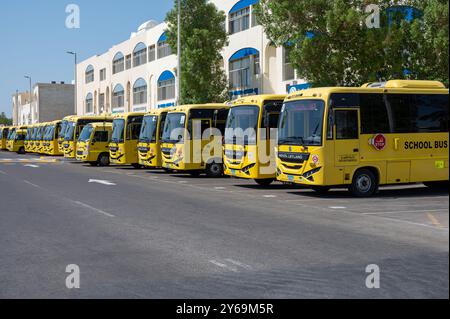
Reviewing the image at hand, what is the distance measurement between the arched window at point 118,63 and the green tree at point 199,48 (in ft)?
118

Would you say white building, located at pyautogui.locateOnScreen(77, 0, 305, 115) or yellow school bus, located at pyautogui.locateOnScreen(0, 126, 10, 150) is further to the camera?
yellow school bus, located at pyautogui.locateOnScreen(0, 126, 10, 150)

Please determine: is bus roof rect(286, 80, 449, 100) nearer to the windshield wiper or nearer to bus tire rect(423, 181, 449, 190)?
the windshield wiper

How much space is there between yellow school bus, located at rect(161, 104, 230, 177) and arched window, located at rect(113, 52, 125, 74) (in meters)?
53.5

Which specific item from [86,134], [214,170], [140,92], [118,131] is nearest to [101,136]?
[86,134]

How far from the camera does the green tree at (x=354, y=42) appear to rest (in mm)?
22438

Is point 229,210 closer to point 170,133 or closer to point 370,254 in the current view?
point 370,254

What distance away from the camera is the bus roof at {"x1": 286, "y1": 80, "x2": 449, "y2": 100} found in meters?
16.5

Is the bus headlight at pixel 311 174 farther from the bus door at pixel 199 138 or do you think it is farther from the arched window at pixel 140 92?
the arched window at pixel 140 92

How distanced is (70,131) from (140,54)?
30698 mm

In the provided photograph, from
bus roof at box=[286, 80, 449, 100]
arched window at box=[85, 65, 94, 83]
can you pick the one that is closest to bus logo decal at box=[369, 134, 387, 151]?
bus roof at box=[286, 80, 449, 100]

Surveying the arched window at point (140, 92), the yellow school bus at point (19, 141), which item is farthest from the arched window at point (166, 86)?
the yellow school bus at point (19, 141)

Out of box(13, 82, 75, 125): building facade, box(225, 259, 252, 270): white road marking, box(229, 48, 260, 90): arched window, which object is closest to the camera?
box(225, 259, 252, 270): white road marking

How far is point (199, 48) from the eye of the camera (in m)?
40.8
